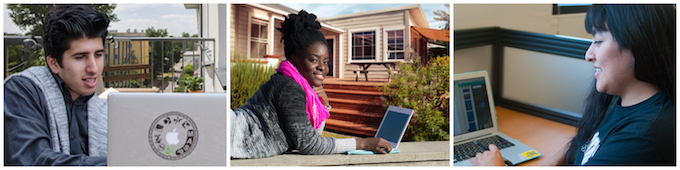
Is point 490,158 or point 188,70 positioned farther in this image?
point 188,70

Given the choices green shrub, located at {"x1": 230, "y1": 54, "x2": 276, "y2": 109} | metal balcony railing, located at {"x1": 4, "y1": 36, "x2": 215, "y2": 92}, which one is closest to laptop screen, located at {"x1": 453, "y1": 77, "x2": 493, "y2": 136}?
green shrub, located at {"x1": 230, "y1": 54, "x2": 276, "y2": 109}

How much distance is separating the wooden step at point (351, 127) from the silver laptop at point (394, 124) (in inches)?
2.3

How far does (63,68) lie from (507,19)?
3.00 meters

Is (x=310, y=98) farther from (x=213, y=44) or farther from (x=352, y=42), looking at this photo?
(x=213, y=44)

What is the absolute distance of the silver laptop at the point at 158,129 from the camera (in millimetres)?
2295

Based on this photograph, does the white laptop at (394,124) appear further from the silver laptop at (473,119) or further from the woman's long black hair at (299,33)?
the woman's long black hair at (299,33)

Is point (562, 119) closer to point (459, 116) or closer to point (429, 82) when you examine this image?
point (459, 116)

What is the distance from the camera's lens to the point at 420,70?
283cm

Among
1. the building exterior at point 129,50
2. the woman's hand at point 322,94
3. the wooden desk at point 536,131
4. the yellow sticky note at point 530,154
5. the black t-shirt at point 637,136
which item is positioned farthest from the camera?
the woman's hand at point 322,94

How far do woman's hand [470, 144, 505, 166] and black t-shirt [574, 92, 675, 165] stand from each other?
515mm

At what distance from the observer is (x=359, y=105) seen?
2891 millimetres

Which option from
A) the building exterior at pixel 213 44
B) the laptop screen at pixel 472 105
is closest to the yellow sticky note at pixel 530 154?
the laptop screen at pixel 472 105

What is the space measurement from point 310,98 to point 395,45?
0.76 meters

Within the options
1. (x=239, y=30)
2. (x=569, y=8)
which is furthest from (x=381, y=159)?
(x=569, y=8)
